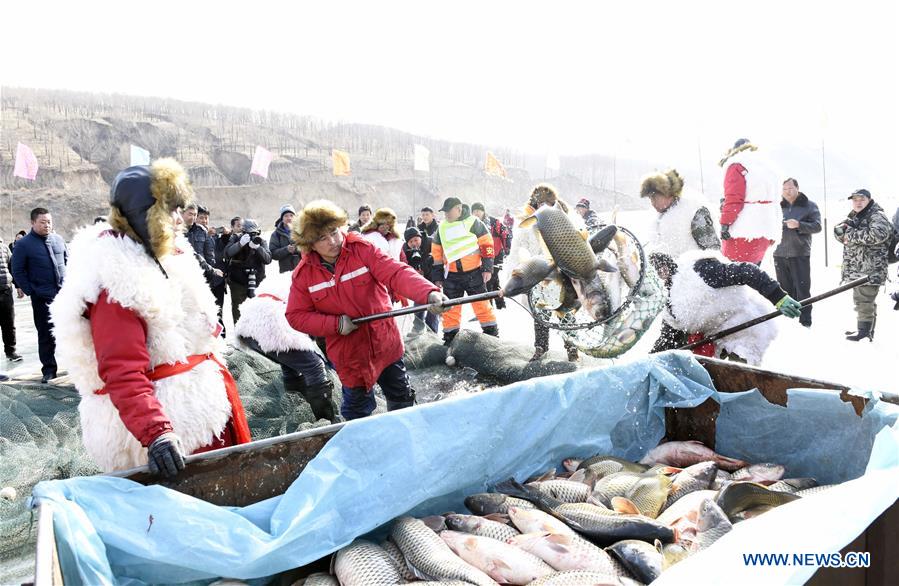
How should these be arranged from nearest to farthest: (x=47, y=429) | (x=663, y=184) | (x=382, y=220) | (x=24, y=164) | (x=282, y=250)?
(x=47, y=429)
(x=663, y=184)
(x=382, y=220)
(x=282, y=250)
(x=24, y=164)

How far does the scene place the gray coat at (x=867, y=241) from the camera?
275 inches

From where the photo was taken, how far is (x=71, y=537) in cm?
186

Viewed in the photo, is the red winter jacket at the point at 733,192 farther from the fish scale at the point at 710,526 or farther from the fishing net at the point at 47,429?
the fish scale at the point at 710,526

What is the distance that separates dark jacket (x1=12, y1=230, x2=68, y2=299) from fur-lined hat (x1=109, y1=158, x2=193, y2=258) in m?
5.96

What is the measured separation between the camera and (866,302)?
684cm

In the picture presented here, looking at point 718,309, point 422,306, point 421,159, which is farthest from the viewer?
point 421,159

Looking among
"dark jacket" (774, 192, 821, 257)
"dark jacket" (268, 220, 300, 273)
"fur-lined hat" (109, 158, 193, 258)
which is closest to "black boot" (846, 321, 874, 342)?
"dark jacket" (774, 192, 821, 257)

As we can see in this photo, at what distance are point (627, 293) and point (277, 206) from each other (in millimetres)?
48400

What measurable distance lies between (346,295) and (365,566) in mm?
1962

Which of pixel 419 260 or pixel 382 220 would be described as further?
pixel 419 260

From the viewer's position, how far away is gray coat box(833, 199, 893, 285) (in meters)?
6.99

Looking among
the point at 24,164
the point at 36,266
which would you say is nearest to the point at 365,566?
the point at 36,266

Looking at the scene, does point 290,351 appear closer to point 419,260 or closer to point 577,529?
point 577,529

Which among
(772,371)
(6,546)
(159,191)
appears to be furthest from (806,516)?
(6,546)
